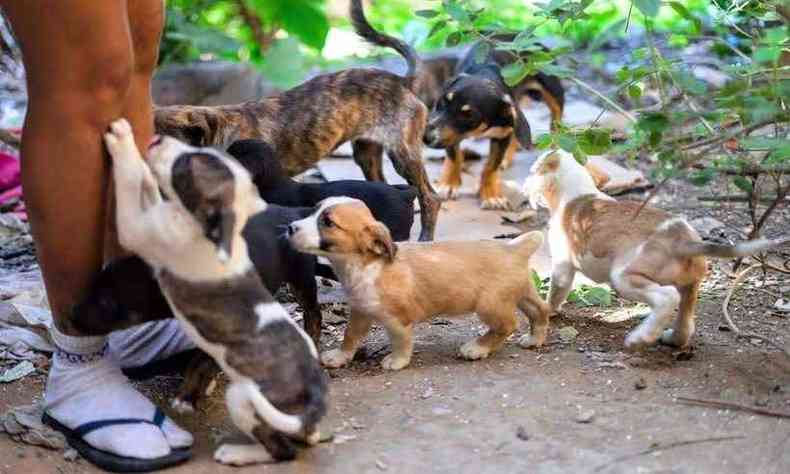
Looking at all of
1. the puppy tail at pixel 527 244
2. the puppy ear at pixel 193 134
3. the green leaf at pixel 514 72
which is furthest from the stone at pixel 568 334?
the puppy ear at pixel 193 134

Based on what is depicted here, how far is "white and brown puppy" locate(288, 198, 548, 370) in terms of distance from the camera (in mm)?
3402

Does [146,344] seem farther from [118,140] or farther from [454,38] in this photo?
[454,38]

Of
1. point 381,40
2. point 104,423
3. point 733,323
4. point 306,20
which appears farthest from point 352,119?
point 306,20

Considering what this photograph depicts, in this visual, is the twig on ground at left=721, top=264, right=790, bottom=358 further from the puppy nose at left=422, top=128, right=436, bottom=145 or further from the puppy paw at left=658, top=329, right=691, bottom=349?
the puppy nose at left=422, top=128, right=436, bottom=145

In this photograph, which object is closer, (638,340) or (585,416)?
(585,416)

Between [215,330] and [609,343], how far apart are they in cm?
163

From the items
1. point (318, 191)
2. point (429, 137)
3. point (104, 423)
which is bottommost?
point (429, 137)

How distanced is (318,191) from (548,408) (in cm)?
146

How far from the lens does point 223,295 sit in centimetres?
278

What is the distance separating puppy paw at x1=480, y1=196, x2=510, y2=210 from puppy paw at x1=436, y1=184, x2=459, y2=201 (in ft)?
0.91

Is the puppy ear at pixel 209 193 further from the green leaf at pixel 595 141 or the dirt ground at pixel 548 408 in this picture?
the green leaf at pixel 595 141

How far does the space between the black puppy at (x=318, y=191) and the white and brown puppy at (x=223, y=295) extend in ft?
4.35

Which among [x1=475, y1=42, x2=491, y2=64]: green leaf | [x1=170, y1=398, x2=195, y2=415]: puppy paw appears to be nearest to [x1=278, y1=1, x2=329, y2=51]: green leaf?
[x1=170, y1=398, x2=195, y2=415]: puppy paw

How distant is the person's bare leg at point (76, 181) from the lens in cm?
264
